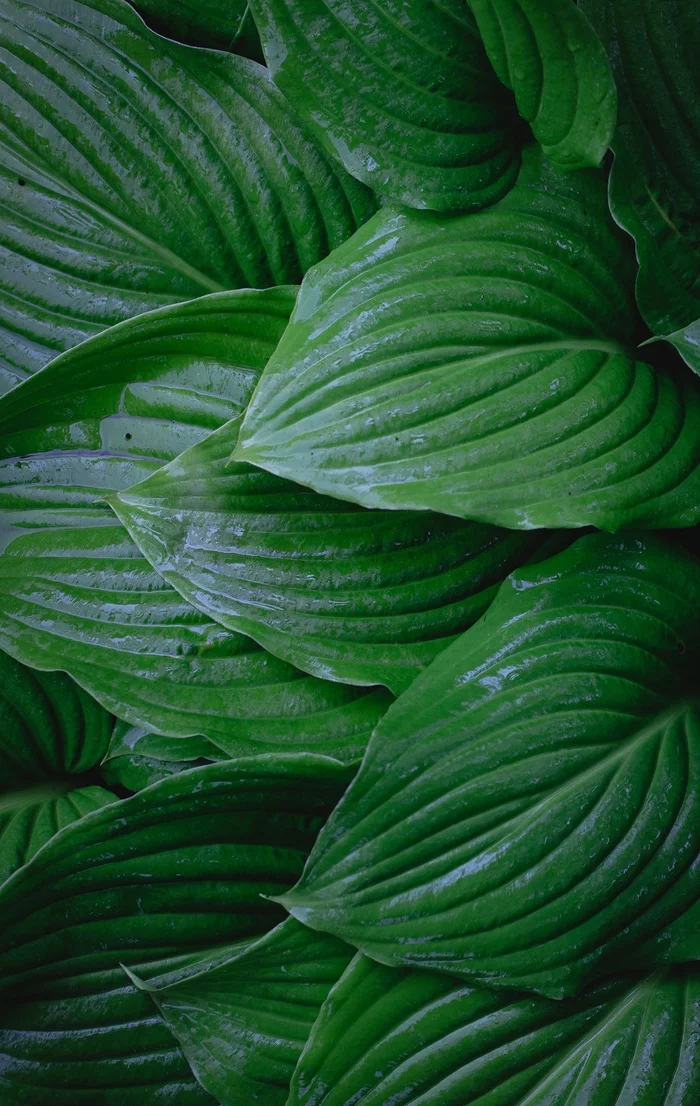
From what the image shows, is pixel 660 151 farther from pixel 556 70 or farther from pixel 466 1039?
pixel 466 1039

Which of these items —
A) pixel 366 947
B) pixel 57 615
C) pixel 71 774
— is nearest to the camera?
pixel 366 947

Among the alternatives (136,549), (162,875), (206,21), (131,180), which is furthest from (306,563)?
(206,21)

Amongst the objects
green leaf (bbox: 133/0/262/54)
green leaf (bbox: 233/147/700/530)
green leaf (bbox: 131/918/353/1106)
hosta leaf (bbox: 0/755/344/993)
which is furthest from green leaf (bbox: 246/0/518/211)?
green leaf (bbox: 131/918/353/1106)

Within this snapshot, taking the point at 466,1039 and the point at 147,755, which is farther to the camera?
the point at 147,755

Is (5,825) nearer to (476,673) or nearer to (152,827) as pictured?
(152,827)

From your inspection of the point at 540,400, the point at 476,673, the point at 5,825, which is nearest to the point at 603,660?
the point at 476,673
